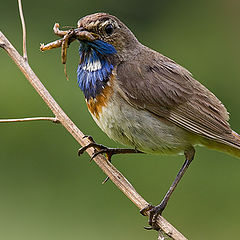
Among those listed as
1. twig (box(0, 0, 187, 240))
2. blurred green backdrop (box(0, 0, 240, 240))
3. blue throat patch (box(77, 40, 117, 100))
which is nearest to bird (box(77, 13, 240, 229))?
blue throat patch (box(77, 40, 117, 100))

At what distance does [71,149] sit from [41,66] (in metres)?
1.40

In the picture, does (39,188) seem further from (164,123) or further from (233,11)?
(233,11)

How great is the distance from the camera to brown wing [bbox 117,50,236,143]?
201 inches

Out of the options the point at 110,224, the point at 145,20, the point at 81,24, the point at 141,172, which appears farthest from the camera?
the point at 145,20

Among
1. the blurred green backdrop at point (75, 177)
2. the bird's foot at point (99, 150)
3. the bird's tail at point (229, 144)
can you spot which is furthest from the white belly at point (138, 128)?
the blurred green backdrop at point (75, 177)

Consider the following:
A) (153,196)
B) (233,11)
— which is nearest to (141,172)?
(153,196)

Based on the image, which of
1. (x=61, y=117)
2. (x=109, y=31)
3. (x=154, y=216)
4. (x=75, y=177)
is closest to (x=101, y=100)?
(x=61, y=117)

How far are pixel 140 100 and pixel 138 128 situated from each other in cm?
20

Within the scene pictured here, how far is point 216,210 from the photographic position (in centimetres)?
771

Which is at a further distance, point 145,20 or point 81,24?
point 145,20

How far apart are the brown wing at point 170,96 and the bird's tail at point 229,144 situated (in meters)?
0.01

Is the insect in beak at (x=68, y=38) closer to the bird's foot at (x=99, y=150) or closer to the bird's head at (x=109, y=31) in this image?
the bird's head at (x=109, y=31)

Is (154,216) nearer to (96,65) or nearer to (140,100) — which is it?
(140,100)

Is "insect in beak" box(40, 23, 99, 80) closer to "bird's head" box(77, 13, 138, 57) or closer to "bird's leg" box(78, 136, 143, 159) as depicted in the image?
"bird's head" box(77, 13, 138, 57)
